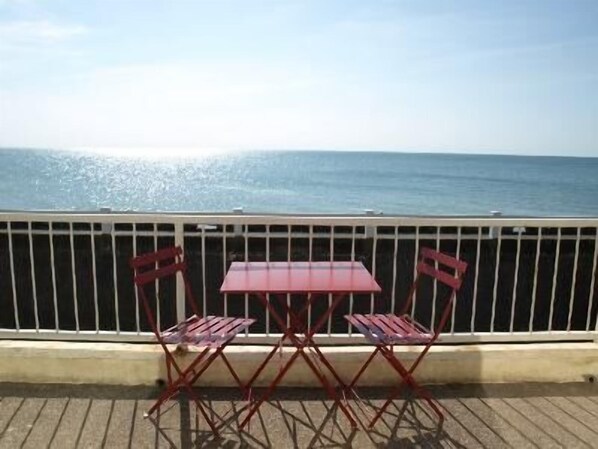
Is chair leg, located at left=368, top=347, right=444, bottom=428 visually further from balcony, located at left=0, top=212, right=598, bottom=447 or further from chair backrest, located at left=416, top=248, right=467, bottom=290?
chair backrest, located at left=416, top=248, right=467, bottom=290

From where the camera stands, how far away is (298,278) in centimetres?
312

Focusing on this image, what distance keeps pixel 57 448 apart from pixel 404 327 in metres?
2.17

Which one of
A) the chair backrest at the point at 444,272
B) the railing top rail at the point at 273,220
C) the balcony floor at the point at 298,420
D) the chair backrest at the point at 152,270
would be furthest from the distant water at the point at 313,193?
the chair backrest at the point at 444,272

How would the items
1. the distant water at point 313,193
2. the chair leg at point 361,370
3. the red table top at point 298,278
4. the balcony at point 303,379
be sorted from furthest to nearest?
1. the distant water at point 313,193
2. the chair leg at point 361,370
3. the balcony at point 303,379
4. the red table top at point 298,278

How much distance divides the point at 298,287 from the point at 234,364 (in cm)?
103

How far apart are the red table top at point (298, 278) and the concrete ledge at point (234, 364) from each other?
0.65 meters

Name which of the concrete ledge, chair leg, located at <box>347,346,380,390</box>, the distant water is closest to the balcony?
the concrete ledge

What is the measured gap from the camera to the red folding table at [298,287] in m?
2.86

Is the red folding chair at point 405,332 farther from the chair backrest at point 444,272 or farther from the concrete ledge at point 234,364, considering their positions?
the concrete ledge at point 234,364

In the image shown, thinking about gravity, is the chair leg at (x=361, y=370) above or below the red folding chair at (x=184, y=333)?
below

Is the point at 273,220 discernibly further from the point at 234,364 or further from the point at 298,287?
the point at 234,364

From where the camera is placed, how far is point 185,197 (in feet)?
202

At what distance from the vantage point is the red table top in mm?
2854

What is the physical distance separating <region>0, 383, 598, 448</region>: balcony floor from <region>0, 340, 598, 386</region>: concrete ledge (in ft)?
0.29
